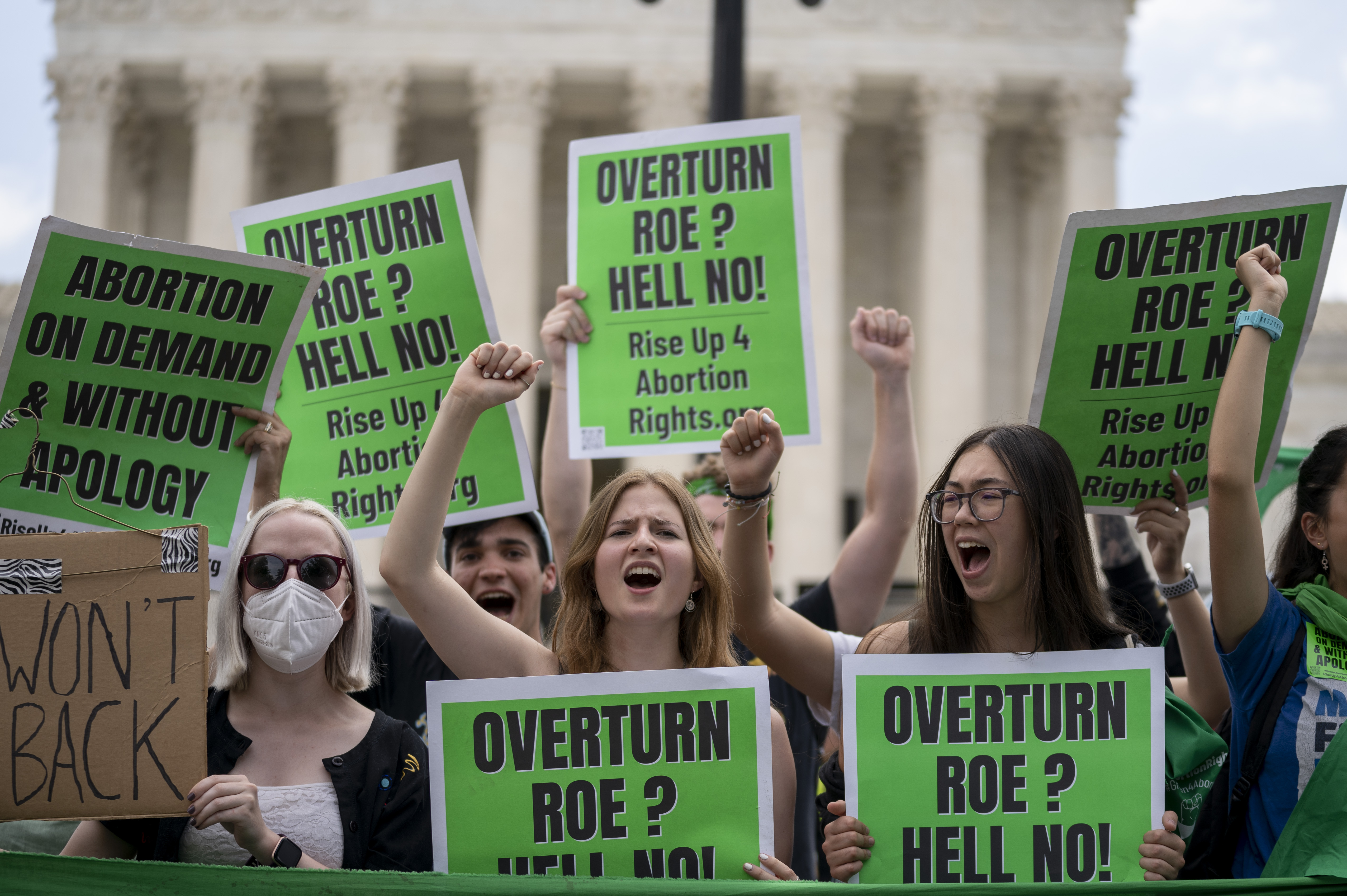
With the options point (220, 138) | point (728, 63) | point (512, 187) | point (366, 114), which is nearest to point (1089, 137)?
point (512, 187)

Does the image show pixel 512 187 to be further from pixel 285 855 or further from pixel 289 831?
pixel 285 855

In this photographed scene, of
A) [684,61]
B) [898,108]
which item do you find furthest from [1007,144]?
[684,61]

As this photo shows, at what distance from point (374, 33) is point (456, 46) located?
6.58 ft

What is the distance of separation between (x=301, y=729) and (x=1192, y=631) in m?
2.70

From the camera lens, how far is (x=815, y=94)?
97.6 ft

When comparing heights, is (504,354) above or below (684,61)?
below

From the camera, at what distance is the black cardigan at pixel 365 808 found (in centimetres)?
328

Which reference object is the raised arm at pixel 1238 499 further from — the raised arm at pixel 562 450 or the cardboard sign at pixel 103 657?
the cardboard sign at pixel 103 657

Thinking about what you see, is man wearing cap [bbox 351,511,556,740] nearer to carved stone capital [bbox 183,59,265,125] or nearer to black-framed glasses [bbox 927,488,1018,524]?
black-framed glasses [bbox 927,488,1018,524]

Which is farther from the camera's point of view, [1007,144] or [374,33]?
[1007,144]

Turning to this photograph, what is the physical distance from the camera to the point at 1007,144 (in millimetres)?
34312

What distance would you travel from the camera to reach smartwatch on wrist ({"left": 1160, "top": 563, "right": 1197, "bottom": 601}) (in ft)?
13.1

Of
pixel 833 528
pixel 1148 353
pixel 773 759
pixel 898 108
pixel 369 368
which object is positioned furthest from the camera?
pixel 898 108

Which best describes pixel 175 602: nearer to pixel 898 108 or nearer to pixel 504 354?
pixel 504 354
